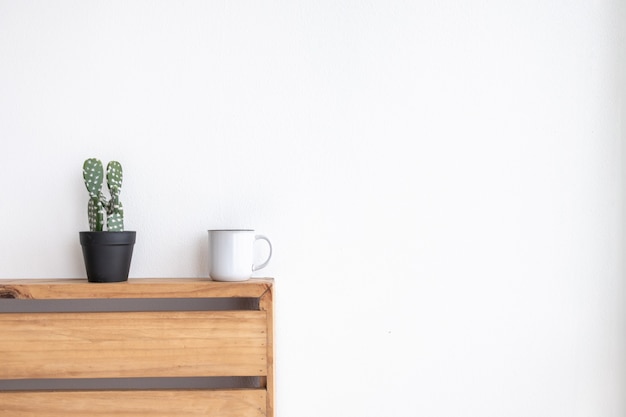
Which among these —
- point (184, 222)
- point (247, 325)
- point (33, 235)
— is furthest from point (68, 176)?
point (247, 325)

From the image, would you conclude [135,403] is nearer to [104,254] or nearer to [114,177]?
[104,254]

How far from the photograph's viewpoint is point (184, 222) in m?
1.11

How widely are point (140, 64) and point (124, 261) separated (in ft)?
1.28

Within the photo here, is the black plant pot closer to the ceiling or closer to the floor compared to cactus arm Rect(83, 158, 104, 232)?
closer to the floor

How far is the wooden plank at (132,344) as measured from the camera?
964 millimetres

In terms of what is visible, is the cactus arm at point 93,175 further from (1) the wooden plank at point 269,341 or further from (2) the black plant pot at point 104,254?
(1) the wooden plank at point 269,341

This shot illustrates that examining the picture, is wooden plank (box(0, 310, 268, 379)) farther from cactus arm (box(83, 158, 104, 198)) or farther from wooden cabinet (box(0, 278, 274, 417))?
cactus arm (box(83, 158, 104, 198))

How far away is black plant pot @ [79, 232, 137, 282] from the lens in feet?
3.22

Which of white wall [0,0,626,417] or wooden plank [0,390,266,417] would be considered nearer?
wooden plank [0,390,266,417]

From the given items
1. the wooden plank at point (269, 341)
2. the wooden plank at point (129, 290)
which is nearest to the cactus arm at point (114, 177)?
the wooden plank at point (129, 290)

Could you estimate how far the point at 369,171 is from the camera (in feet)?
3.69

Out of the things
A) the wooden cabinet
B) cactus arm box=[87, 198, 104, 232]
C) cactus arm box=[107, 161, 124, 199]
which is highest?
cactus arm box=[107, 161, 124, 199]

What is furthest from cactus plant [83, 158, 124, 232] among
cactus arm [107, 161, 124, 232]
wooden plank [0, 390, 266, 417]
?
wooden plank [0, 390, 266, 417]

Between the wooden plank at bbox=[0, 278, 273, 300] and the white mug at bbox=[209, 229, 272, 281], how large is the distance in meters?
0.02
